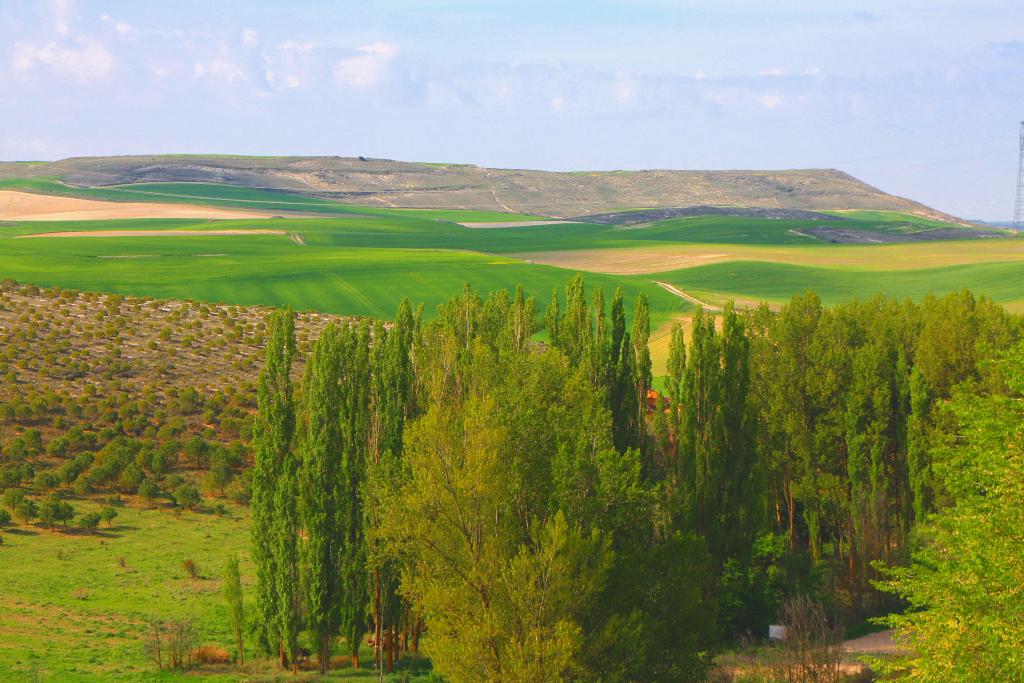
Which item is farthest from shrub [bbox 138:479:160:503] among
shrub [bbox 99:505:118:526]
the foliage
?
the foliage

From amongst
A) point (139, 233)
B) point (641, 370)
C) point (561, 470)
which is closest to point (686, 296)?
point (641, 370)

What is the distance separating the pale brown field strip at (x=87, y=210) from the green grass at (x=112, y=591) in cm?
12329

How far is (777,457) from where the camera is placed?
55031 millimetres

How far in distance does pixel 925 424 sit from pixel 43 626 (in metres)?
39.0

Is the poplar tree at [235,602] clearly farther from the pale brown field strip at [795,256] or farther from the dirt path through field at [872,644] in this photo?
the pale brown field strip at [795,256]

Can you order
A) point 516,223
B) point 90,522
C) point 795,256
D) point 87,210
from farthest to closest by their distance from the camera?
point 516,223 < point 87,210 < point 795,256 < point 90,522

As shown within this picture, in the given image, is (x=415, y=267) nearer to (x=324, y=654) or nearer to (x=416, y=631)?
(x=416, y=631)

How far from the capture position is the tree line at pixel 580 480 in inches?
1077

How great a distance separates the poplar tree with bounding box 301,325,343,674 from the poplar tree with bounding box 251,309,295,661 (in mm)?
802

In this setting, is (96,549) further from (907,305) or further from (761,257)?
(761,257)

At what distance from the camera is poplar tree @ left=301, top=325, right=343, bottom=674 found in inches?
1364

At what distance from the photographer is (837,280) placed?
11294 centimetres

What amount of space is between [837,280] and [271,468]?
3479 inches

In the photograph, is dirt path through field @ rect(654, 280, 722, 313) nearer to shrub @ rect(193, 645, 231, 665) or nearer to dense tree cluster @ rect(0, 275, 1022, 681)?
dense tree cluster @ rect(0, 275, 1022, 681)
